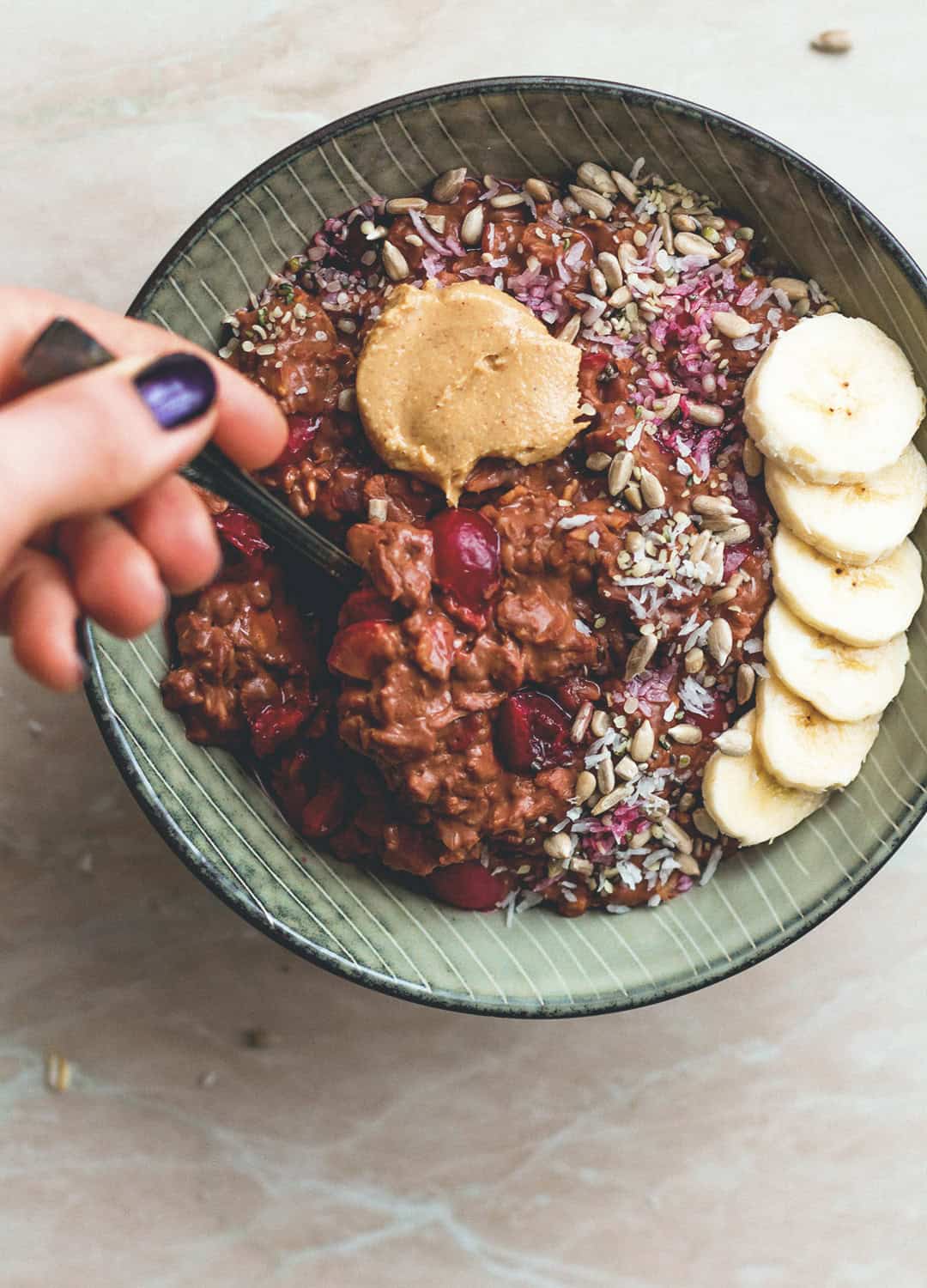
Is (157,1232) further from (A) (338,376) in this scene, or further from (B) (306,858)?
(A) (338,376)

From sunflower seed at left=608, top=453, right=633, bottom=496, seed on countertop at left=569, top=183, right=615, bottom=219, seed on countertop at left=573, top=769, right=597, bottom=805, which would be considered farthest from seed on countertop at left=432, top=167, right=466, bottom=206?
seed on countertop at left=573, top=769, right=597, bottom=805

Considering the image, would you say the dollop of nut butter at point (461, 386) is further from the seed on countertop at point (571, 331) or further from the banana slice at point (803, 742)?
the banana slice at point (803, 742)

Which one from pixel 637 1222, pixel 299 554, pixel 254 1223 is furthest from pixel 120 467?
pixel 637 1222

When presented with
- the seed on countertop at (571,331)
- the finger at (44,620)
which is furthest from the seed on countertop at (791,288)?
the finger at (44,620)

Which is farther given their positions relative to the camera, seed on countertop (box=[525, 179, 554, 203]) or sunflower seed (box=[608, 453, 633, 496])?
seed on countertop (box=[525, 179, 554, 203])

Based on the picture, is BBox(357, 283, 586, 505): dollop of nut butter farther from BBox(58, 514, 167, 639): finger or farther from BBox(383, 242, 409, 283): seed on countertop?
BBox(58, 514, 167, 639): finger

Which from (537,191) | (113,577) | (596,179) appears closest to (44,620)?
(113,577)
